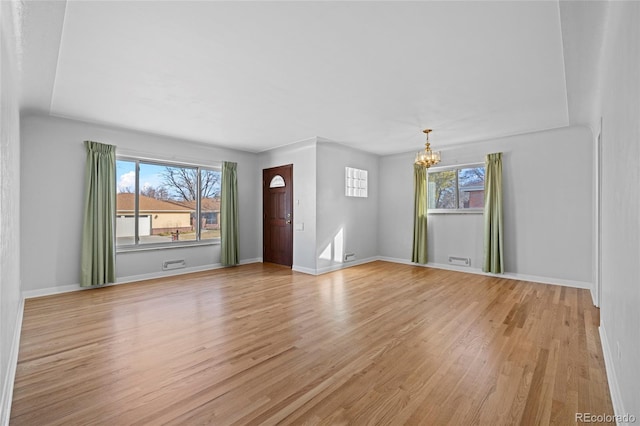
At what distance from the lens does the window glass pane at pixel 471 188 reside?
19.0ft

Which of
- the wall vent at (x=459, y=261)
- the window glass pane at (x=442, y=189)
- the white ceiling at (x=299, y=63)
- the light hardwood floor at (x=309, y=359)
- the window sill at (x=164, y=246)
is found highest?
the white ceiling at (x=299, y=63)

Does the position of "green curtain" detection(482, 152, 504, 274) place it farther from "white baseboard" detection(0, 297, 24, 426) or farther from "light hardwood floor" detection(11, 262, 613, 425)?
"white baseboard" detection(0, 297, 24, 426)

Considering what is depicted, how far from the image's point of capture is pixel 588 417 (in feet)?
5.72

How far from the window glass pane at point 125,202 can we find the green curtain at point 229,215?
161 cm

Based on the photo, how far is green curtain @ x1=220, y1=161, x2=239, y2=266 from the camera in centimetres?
623

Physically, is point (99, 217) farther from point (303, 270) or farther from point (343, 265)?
point (343, 265)

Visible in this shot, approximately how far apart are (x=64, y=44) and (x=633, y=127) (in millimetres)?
3759

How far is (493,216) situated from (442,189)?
122 cm

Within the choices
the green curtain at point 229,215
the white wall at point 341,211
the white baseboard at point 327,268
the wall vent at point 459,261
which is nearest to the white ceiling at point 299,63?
the white wall at point 341,211

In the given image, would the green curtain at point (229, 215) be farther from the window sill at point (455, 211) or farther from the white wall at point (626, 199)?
the white wall at point (626, 199)

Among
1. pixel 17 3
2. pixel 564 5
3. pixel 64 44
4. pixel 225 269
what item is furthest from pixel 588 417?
pixel 225 269

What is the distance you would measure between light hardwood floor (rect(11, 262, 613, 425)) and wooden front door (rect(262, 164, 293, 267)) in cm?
221

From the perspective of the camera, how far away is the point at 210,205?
20.6ft

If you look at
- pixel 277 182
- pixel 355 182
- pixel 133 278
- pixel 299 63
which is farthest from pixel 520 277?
pixel 133 278
